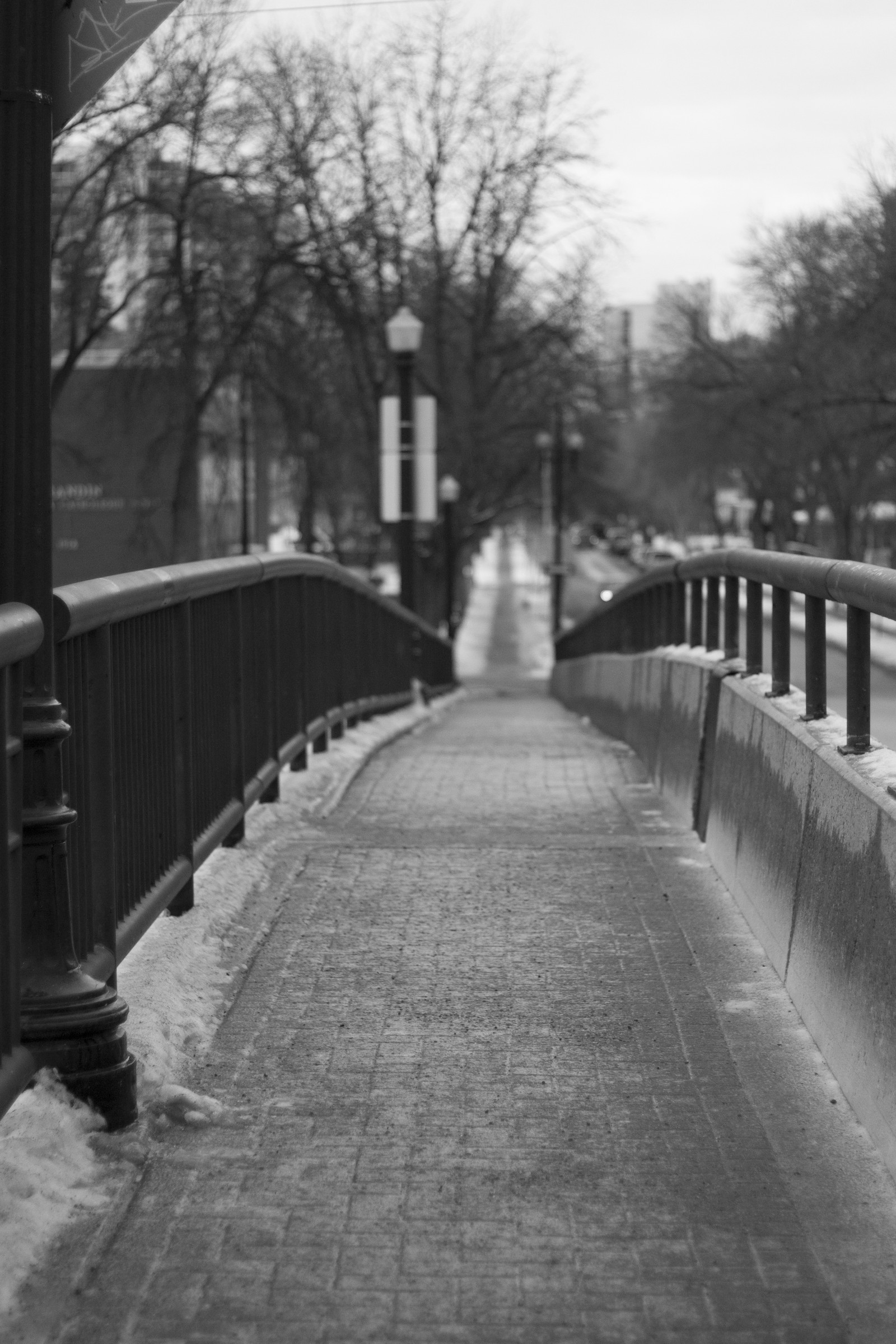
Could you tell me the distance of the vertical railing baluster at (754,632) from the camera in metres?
7.32

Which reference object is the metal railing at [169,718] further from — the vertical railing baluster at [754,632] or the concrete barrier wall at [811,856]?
the vertical railing baluster at [754,632]

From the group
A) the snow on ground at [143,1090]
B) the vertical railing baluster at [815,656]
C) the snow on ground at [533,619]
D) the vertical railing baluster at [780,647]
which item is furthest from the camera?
the snow on ground at [533,619]

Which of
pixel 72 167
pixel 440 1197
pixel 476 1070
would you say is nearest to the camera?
pixel 440 1197

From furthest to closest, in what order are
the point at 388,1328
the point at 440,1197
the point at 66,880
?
the point at 66,880 < the point at 440,1197 < the point at 388,1328

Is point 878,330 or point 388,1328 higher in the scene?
point 878,330

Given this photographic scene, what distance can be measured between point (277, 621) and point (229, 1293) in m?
5.37

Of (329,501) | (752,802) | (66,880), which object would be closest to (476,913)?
(752,802)

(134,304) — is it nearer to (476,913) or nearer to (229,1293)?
(476,913)

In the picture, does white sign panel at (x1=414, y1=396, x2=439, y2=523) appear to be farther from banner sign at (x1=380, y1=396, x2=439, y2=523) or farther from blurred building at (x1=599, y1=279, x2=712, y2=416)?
blurred building at (x1=599, y1=279, x2=712, y2=416)

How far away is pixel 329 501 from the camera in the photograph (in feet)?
166

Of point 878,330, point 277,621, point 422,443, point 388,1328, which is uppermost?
point 878,330

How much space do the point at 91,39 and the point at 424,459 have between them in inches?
707

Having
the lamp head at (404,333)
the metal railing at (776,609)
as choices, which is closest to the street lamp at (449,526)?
the lamp head at (404,333)

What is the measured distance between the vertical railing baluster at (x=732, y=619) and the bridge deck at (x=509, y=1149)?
1.76 meters
